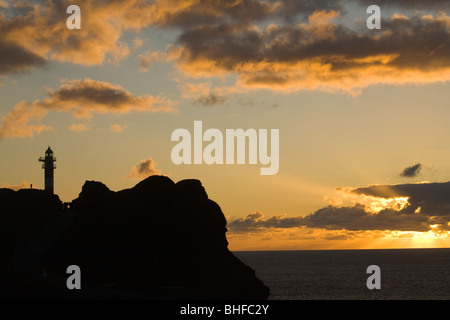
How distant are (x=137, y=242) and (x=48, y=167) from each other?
121 feet

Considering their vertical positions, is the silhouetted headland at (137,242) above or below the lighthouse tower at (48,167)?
below

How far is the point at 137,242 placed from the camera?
273ft

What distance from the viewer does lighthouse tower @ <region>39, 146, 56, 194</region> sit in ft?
367

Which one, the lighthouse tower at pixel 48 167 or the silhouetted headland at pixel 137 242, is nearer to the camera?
the silhouetted headland at pixel 137 242

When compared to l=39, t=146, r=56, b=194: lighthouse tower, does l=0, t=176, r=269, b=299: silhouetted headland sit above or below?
below

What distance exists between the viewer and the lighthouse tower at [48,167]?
11175 cm

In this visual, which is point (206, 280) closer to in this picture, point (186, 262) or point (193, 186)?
point (186, 262)

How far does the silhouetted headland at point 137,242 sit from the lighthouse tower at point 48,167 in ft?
64.7

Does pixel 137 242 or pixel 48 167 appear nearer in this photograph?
pixel 137 242

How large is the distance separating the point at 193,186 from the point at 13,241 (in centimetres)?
2512

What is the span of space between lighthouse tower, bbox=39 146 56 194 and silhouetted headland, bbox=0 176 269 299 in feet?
64.7

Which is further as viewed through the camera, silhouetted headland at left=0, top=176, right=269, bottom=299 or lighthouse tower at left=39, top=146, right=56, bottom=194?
lighthouse tower at left=39, top=146, right=56, bottom=194
